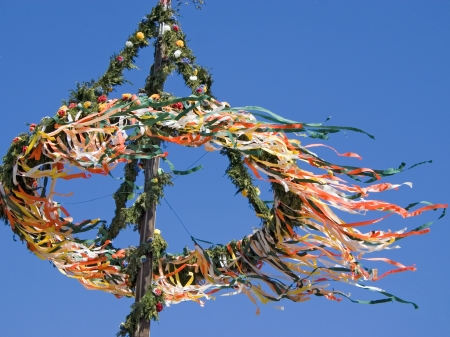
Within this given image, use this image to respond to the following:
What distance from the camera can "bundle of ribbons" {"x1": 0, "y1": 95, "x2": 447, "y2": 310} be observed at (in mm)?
6898

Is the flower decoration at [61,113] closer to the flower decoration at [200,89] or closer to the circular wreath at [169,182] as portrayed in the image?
the circular wreath at [169,182]

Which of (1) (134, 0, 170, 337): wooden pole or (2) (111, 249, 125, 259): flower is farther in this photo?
(2) (111, 249, 125, 259): flower

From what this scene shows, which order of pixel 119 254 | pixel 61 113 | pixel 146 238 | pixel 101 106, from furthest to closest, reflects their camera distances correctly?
pixel 119 254, pixel 146 238, pixel 101 106, pixel 61 113

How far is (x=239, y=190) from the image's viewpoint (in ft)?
25.1

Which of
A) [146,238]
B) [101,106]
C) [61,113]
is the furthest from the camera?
[146,238]

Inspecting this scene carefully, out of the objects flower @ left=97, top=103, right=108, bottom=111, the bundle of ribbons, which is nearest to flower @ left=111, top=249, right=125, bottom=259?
the bundle of ribbons

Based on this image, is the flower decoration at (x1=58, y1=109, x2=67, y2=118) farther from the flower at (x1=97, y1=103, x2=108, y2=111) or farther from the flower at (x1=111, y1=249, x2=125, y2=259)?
the flower at (x1=111, y1=249, x2=125, y2=259)

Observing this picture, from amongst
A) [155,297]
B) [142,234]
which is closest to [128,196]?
[142,234]

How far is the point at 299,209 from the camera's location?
7.32 metres

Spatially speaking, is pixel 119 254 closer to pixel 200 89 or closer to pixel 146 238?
pixel 146 238

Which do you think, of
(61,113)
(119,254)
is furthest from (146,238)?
(61,113)

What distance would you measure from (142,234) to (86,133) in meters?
1.23

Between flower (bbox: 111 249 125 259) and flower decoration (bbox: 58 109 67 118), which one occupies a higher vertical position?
flower decoration (bbox: 58 109 67 118)

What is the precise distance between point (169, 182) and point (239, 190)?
656 mm
